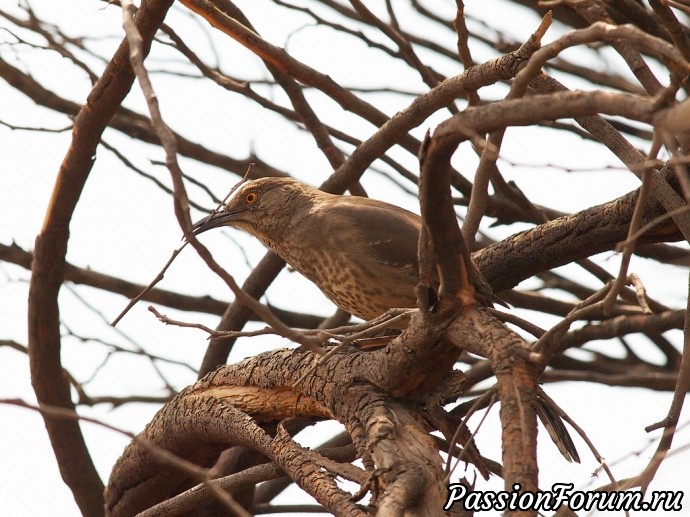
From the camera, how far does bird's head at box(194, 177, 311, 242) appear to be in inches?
209

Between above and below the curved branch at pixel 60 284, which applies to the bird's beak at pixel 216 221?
above

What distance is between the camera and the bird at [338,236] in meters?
4.63

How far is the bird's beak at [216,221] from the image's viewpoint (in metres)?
5.25

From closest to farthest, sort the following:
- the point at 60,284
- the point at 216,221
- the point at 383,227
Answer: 1. the point at 383,227
2. the point at 60,284
3. the point at 216,221

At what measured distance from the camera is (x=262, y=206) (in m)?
5.41

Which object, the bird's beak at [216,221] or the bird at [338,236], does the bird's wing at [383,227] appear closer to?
the bird at [338,236]

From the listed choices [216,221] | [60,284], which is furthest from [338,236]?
[60,284]

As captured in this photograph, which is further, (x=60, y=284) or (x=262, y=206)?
(x=262, y=206)

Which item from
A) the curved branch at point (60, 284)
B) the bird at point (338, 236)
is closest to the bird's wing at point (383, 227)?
the bird at point (338, 236)

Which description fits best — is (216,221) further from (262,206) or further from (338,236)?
(338,236)

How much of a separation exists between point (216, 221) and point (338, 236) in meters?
0.89

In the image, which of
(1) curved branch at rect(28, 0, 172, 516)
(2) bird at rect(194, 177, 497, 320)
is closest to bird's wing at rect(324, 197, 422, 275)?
(2) bird at rect(194, 177, 497, 320)

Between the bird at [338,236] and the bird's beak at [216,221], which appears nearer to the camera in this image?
the bird at [338,236]

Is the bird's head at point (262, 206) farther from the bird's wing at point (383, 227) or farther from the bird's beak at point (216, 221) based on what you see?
the bird's wing at point (383, 227)
